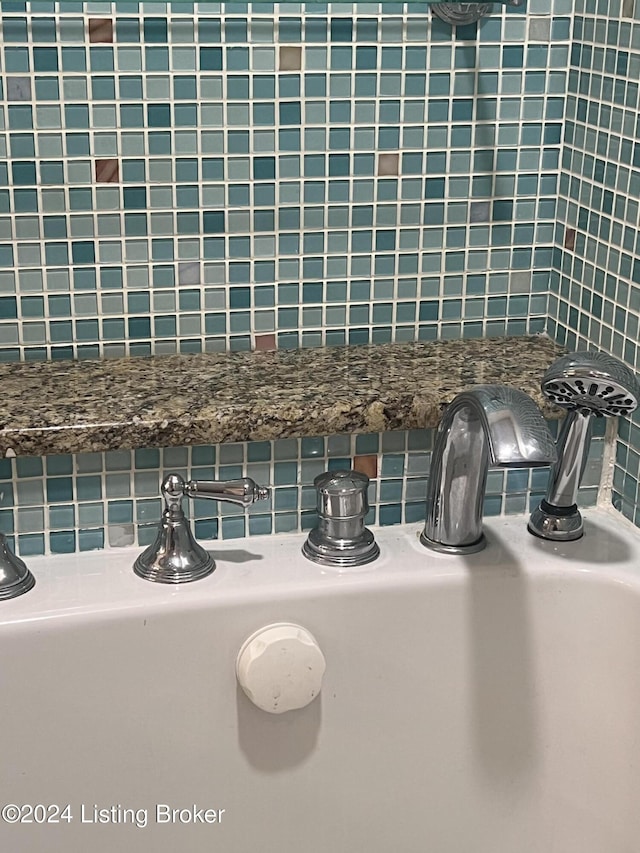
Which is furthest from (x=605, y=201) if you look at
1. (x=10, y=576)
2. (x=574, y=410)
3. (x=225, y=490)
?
(x=10, y=576)

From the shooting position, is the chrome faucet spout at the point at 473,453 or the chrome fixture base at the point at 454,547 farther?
the chrome fixture base at the point at 454,547

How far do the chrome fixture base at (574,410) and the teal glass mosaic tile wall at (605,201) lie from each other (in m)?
0.07

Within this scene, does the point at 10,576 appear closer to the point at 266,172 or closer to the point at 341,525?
the point at 341,525

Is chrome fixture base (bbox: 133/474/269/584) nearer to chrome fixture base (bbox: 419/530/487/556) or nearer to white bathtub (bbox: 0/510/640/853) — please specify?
white bathtub (bbox: 0/510/640/853)

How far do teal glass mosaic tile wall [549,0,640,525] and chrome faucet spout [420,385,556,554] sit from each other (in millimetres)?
169

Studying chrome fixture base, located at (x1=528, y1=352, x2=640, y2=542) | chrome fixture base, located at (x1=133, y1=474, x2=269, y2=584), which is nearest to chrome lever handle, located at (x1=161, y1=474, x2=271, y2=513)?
chrome fixture base, located at (x1=133, y1=474, x2=269, y2=584)

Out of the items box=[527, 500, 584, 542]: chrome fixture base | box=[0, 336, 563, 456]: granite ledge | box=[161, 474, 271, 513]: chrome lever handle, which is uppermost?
box=[0, 336, 563, 456]: granite ledge

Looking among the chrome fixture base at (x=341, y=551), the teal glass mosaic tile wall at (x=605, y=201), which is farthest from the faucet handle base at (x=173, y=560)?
the teal glass mosaic tile wall at (x=605, y=201)

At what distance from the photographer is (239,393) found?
1063mm

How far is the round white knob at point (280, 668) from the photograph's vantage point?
3.24 feet

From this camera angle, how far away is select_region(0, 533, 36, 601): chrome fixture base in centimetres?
98

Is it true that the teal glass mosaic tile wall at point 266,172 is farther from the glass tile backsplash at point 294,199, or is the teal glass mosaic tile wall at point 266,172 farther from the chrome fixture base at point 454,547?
the chrome fixture base at point 454,547

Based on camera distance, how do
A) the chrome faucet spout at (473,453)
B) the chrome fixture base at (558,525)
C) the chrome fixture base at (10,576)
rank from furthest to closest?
the chrome fixture base at (558,525)
the chrome fixture base at (10,576)
the chrome faucet spout at (473,453)

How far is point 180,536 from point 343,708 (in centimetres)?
21
